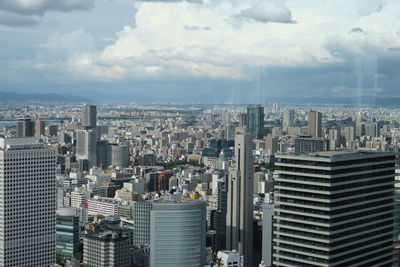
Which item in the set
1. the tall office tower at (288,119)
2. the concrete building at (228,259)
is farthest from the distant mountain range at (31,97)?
the concrete building at (228,259)

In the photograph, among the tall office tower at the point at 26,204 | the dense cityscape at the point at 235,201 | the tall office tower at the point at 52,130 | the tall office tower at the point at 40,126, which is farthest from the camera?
the tall office tower at the point at 52,130

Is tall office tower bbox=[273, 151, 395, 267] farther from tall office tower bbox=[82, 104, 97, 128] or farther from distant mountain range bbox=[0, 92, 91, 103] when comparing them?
tall office tower bbox=[82, 104, 97, 128]

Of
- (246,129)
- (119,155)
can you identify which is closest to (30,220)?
(246,129)

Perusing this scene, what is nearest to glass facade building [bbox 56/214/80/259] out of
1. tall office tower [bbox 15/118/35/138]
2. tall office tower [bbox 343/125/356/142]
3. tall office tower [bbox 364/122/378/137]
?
tall office tower [bbox 343/125/356/142]

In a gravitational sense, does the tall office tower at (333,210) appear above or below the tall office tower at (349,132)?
below

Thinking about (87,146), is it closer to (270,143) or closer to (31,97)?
(31,97)

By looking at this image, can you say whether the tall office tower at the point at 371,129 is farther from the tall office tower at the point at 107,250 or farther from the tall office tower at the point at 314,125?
the tall office tower at the point at 107,250
